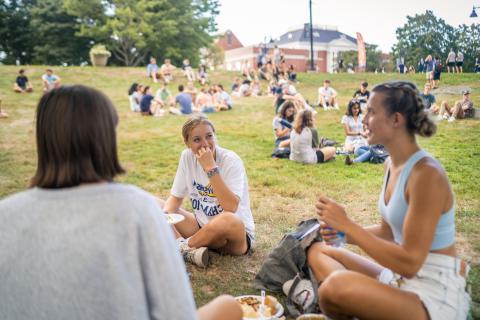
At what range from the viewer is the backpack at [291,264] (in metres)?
2.94

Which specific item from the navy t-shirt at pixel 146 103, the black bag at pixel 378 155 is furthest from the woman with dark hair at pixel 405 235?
the navy t-shirt at pixel 146 103

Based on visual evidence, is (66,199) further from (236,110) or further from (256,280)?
(236,110)

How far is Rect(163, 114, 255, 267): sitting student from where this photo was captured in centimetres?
344

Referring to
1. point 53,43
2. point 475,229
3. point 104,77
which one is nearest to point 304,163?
point 475,229

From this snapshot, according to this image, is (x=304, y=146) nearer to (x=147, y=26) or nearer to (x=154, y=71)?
(x=154, y=71)

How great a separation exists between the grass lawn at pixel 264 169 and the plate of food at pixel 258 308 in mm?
525

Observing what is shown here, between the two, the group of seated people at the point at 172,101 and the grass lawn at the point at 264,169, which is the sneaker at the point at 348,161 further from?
the group of seated people at the point at 172,101

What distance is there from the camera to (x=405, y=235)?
1.96m

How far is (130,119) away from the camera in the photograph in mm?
13820

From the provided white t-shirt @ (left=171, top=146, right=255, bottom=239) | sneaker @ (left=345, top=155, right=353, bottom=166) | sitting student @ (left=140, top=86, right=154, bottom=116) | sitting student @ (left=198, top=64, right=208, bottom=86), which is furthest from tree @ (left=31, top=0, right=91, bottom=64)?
white t-shirt @ (left=171, top=146, right=255, bottom=239)

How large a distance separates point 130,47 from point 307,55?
78.0 feet

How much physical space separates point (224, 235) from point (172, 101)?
1240cm

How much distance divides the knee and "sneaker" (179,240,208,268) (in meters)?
1.55

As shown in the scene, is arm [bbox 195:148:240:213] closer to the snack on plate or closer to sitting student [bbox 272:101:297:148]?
the snack on plate
